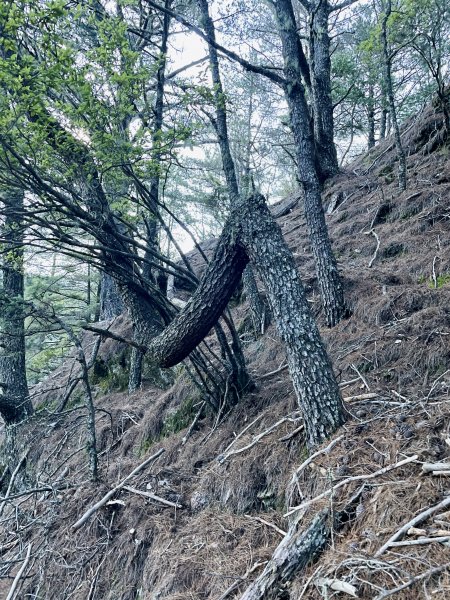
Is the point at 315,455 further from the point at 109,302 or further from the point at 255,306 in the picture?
the point at 109,302

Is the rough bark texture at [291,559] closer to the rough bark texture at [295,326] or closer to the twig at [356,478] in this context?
the twig at [356,478]

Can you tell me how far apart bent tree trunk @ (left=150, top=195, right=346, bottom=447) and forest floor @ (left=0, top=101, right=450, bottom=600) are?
26 cm

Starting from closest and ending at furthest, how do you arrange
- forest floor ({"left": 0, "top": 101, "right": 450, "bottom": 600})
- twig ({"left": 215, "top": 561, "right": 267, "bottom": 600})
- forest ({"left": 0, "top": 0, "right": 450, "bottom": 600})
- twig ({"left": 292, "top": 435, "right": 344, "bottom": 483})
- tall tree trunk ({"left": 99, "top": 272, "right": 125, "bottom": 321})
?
forest floor ({"left": 0, "top": 101, "right": 450, "bottom": 600}) < forest ({"left": 0, "top": 0, "right": 450, "bottom": 600}) < twig ({"left": 215, "top": 561, "right": 267, "bottom": 600}) < twig ({"left": 292, "top": 435, "right": 344, "bottom": 483}) < tall tree trunk ({"left": 99, "top": 272, "right": 125, "bottom": 321})

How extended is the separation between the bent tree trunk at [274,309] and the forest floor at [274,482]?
0.86ft

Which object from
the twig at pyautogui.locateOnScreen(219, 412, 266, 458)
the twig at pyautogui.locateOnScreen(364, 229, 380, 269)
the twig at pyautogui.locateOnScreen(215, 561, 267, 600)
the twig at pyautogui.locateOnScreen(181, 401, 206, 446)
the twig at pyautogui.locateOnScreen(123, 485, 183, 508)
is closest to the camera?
the twig at pyautogui.locateOnScreen(215, 561, 267, 600)

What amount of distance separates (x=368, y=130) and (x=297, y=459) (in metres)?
12.2

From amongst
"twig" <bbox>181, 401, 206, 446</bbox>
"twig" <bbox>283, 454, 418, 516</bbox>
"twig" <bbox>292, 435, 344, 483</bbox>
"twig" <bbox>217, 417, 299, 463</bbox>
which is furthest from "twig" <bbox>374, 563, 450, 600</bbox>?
"twig" <bbox>181, 401, 206, 446</bbox>

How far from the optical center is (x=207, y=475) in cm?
354

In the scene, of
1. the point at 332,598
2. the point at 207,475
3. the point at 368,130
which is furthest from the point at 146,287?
the point at 368,130

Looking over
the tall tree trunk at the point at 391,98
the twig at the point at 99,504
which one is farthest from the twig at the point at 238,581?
the tall tree trunk at the point at 391,98

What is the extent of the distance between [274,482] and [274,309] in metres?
1.31

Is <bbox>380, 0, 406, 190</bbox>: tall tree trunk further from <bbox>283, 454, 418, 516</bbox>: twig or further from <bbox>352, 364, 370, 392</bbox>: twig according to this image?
<bbox>283, 454, 418, 516</bbox>: twig

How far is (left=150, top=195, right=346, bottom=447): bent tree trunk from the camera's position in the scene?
2.99 m

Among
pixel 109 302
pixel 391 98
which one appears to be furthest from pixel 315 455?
pixel 109 302
